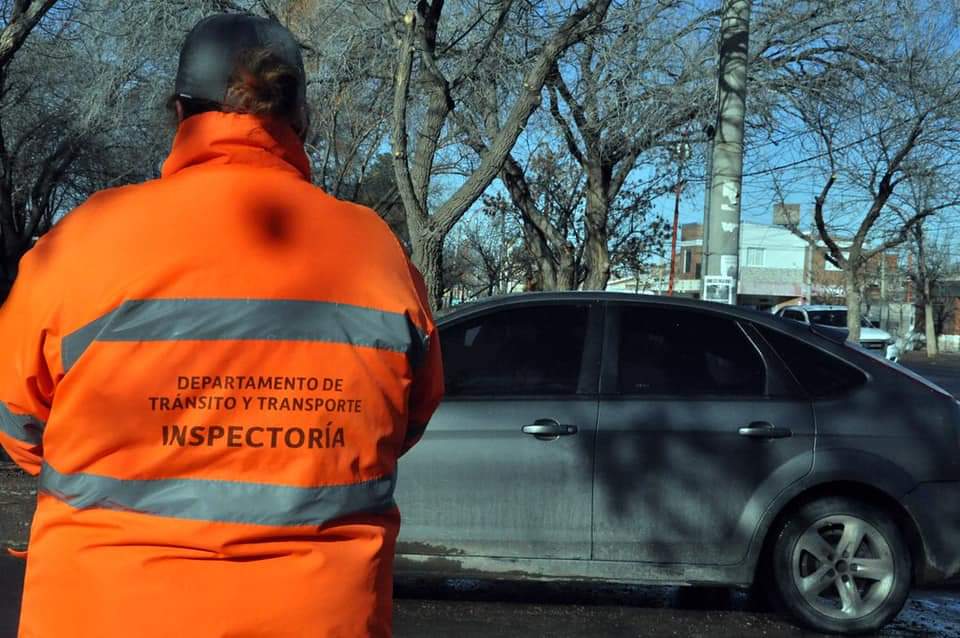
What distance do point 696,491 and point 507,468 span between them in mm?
975

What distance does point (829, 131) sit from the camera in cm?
1479

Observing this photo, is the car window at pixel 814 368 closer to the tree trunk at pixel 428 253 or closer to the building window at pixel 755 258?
the tree trunk at pixel 428 253

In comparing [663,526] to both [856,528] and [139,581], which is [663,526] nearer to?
[856,528]

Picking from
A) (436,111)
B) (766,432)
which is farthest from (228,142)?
(436,111)

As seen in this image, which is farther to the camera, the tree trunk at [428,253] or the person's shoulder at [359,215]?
the tree trunk at [428,253]

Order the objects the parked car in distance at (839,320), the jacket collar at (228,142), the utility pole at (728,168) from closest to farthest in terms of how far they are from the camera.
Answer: the jacket collar at (228,142) < the utility pole at (728,168) < the parked car in distance at (839,320)

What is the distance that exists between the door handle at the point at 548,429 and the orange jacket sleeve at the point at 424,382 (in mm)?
3400

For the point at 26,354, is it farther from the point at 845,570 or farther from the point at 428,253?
the point at 428,253

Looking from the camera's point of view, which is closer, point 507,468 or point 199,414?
point 199,414

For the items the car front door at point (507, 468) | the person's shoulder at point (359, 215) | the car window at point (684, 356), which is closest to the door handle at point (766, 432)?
the car window at point (684, 356)

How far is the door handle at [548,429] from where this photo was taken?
5.20m

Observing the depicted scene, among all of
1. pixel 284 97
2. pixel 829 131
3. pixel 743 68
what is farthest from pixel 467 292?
pixel 284 97

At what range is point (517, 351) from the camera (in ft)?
18.0

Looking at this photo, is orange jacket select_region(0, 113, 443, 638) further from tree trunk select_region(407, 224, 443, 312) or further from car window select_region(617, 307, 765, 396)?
tree trunk select_region(407, 224, 443, 312)
